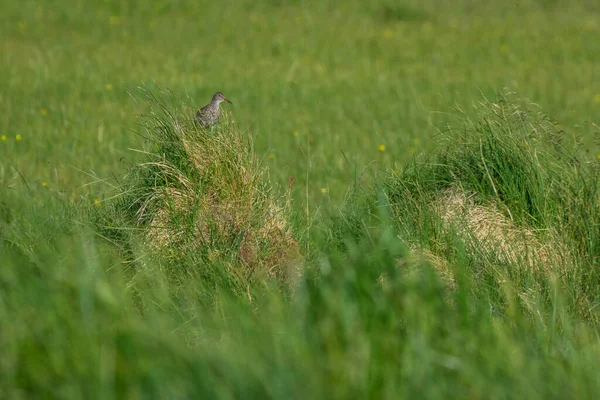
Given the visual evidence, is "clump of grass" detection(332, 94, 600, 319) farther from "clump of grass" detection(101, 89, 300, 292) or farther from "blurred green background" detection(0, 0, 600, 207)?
"blurred green background" detection(0, 0, 600, 207)

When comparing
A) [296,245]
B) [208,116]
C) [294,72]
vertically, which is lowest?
[294,72]

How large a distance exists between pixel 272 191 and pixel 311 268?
2.73 ft

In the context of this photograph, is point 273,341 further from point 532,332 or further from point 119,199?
point 119,199

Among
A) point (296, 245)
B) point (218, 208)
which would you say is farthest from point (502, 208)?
point (218, 208)

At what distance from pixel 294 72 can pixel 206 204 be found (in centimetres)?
746

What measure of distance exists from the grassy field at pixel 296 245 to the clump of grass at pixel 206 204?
12mm

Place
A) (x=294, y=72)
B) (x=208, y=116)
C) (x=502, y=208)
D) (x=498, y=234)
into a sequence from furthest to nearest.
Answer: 1. (x=294, y=72)
2. (x=208, y=116)
3. (x=502, y=208)
4. (x=498, y=234)

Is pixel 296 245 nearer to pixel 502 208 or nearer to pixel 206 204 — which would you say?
pixel 206 204

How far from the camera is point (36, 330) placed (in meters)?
2.77

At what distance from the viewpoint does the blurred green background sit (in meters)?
8.18

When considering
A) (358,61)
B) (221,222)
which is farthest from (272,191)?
(358,61)

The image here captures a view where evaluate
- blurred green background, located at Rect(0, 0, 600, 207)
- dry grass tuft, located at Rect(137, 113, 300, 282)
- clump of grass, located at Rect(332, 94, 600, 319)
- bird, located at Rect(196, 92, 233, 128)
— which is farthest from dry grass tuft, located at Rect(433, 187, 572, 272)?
blurred green background, located at Rect(0, 0, 600, 207)

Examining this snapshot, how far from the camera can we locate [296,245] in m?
4.75

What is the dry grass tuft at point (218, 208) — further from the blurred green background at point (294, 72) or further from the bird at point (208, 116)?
the blurred green background at point (294, 72)
